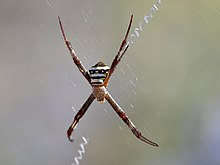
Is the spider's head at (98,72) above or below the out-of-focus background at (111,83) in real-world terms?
above

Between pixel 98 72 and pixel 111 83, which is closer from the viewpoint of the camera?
pixel 98 72

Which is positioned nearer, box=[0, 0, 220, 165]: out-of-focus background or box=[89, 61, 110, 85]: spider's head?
box=[89, 61, 110, 85]: spider's head

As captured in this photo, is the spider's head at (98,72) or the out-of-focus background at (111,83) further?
the out-of-focus background at (111,83)

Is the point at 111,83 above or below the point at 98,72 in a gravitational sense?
below
